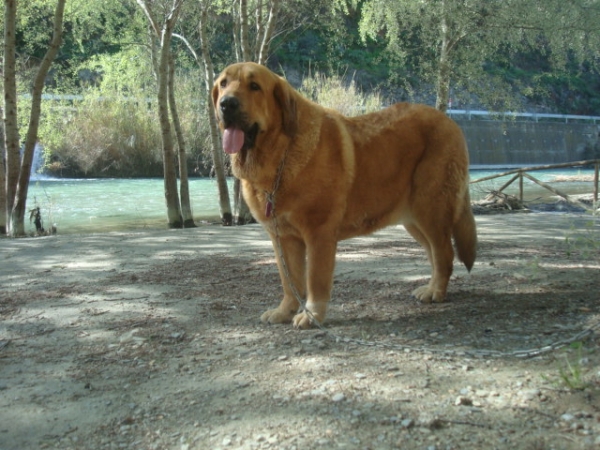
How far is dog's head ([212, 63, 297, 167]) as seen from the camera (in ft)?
13.4

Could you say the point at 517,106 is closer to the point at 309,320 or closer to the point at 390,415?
the point at 309,320

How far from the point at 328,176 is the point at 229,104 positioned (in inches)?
35.2

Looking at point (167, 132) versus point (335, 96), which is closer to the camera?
point (167, 132)

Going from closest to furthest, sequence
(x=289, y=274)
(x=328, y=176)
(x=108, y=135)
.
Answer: (x=328, y=176) < (x=289, y=274) < (x=108, y=135)

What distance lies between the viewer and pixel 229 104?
159 inches

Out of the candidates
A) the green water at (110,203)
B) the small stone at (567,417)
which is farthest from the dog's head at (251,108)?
the green water at (110,203)

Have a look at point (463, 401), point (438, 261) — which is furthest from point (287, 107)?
point (463, 401)

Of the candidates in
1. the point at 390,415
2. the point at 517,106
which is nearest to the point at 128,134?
the point at 517,106

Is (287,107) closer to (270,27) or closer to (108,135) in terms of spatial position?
(270,27)

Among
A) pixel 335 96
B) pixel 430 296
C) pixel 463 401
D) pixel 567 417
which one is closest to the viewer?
pixel 567 417

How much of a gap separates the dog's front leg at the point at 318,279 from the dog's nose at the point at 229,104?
41.7 inches

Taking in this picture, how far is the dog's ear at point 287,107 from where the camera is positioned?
4.34 meters

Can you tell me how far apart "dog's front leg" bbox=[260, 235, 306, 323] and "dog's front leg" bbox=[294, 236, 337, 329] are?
0.17m

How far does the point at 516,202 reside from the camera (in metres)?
16.0
